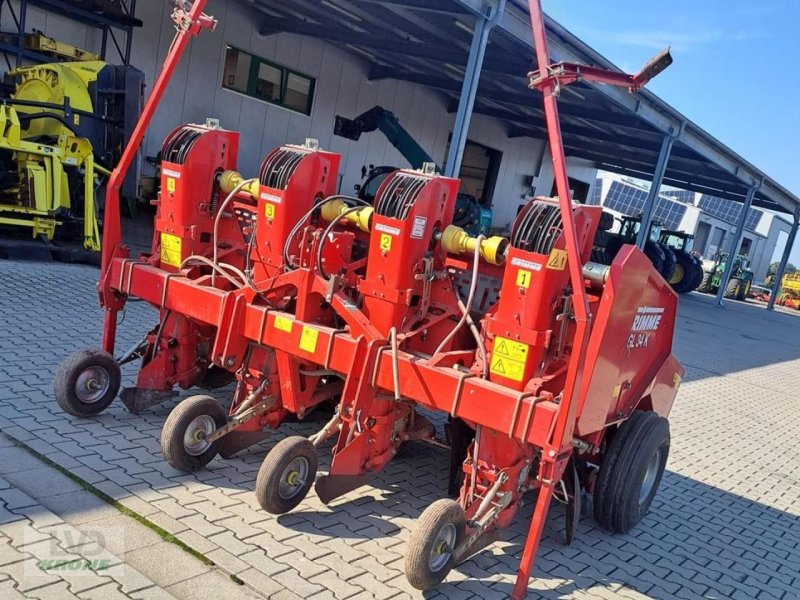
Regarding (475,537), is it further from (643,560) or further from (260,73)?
(260,73)

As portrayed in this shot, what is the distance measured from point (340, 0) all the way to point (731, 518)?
932 cm

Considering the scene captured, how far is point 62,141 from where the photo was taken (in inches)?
307

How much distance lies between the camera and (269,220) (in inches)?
159

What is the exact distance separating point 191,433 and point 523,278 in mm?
1853

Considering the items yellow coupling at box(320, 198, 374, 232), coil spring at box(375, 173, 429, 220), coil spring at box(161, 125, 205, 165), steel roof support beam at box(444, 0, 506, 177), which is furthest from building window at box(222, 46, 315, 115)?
→ coil spring at box(375, 173, 429, 220)

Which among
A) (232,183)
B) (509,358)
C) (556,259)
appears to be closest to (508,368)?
(509,358)

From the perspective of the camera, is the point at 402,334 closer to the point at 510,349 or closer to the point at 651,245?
the point at 510,349

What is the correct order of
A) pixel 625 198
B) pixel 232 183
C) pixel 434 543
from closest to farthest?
1. pixel 434 543
2. pixel 232 183
3. pixel 625 198

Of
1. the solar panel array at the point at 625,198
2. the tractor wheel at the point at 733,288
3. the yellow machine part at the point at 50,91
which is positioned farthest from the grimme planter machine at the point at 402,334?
the solar panel array at the point at 625,198

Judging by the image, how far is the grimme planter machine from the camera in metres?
3.14

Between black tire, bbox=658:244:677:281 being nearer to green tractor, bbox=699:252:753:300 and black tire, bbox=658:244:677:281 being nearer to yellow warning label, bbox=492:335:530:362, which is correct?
green tractor, bbox=699:252:753:300

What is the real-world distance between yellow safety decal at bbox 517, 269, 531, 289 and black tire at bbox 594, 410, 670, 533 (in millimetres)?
1255

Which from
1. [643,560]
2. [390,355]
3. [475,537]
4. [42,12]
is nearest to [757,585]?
[643,560]

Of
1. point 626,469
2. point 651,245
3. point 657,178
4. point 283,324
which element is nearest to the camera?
point 283,324
